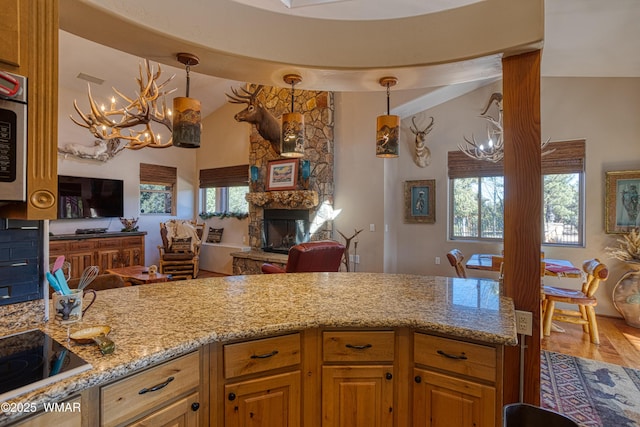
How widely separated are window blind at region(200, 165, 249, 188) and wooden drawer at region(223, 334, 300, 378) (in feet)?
18.1

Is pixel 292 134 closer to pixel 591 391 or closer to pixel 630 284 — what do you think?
pixel 591 391

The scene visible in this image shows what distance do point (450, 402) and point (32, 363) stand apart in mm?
1497

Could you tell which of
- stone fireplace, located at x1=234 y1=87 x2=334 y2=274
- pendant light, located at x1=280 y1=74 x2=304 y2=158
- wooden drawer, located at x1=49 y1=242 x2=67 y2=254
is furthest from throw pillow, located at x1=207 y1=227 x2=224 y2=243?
pendant light, located at x1=280 y1=74 x2=304 y2=158

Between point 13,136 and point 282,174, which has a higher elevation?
point 282,174

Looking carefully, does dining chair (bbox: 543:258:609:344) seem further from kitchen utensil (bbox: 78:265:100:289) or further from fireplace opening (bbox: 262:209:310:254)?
kitchen utensil (bbox: 78:265:100:289)

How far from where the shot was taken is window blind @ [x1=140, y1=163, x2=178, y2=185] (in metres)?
6.49

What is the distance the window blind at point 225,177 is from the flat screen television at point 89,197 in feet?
5.40

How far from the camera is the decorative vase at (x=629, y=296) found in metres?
3.81

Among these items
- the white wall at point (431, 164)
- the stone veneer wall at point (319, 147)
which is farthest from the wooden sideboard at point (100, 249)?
the stone veneer wall at point (319, 147)

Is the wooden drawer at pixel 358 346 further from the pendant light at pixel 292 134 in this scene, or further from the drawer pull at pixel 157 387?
the pendant light at pixel 292 134

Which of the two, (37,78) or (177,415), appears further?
(177,415)

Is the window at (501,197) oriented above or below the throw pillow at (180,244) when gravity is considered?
above

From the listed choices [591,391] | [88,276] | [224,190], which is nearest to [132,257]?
[224,190]

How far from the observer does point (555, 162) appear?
4547 millimetres
